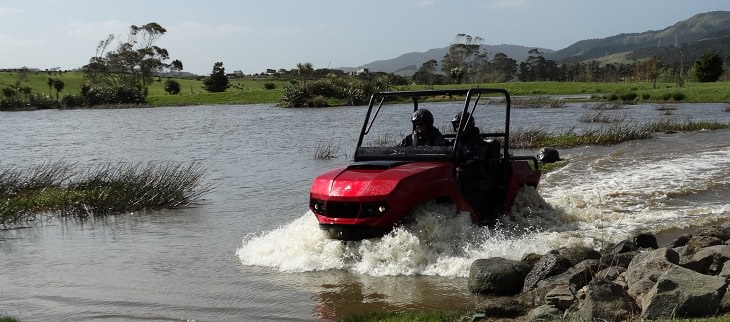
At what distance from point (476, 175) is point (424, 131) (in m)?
0.93

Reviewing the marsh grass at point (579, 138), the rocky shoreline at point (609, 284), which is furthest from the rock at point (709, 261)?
the marsh grass at point (579, 138)

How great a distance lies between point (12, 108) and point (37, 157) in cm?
6281

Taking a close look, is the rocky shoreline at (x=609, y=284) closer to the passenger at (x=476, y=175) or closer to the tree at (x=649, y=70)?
the passenger at (x=476, y=175)

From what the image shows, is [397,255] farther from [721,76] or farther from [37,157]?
[721,76]

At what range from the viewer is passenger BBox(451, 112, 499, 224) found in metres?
10.1

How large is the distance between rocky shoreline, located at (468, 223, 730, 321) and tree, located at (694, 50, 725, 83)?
65.1 metres

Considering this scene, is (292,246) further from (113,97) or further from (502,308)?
(113,97)

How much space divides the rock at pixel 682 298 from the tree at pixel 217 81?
100 metres

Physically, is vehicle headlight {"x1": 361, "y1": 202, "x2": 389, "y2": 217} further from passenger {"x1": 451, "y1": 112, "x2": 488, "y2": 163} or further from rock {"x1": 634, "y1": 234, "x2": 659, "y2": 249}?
rock {"x1": 634, "y1": 234, "x2": 659, "y2": 249}

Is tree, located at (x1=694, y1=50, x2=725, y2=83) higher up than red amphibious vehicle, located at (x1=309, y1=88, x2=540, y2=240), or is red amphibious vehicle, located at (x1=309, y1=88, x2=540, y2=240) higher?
tree, located at (x1=694, y1=50, x2=725, y2=83)

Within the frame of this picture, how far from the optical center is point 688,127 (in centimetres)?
3108

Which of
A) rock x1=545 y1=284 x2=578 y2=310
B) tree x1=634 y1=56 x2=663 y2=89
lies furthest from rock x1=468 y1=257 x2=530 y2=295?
tree x1=634 y1=56 x2=663 y2=89

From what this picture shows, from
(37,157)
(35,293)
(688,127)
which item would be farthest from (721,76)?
(35,293)

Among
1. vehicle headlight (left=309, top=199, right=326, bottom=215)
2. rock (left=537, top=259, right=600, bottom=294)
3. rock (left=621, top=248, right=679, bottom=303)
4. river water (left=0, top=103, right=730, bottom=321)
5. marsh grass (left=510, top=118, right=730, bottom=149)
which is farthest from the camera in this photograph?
marsh grass (left=510, top=118, right=730, bottom=149)
